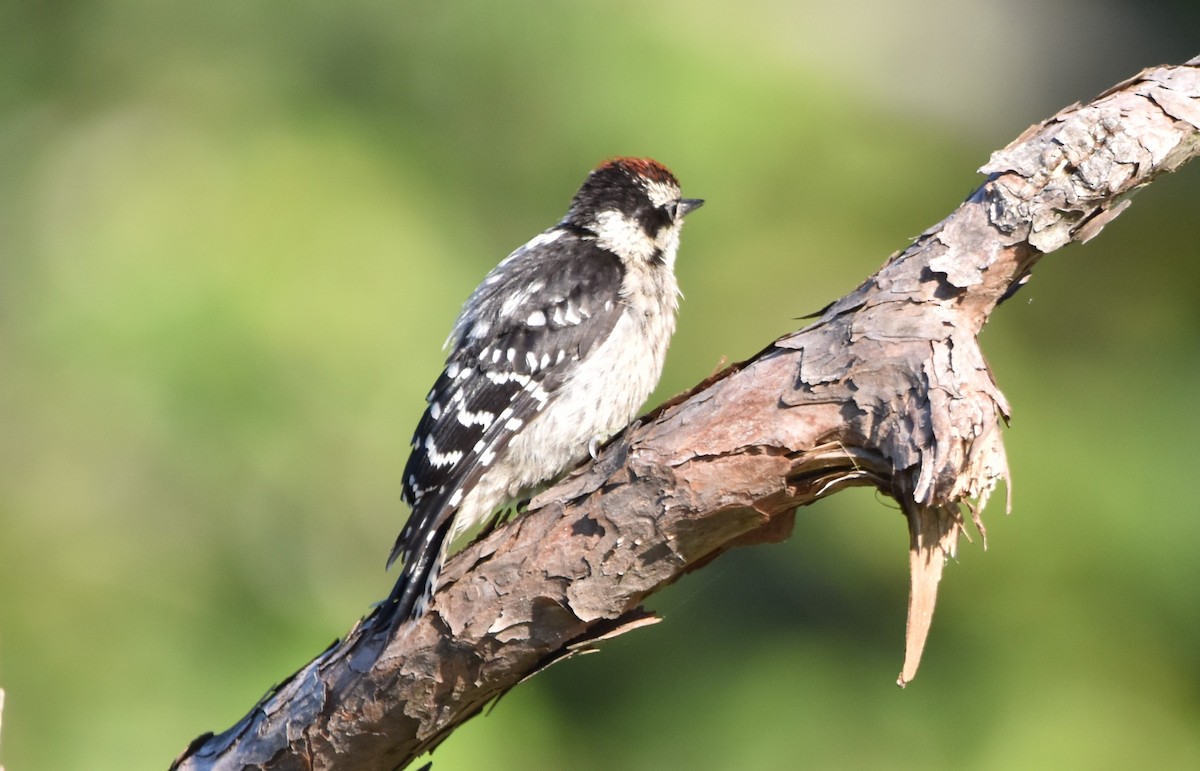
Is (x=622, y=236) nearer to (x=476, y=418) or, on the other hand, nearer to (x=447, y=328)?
(x=476, y=418)

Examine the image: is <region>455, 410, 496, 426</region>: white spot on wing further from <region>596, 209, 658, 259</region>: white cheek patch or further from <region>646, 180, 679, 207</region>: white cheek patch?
<region>646, 180, 679, 207</region>: white cheek patch

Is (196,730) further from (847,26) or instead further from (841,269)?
(847,26)

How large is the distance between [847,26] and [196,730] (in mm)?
5219

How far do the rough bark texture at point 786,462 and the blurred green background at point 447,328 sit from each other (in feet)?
Result: 7.32

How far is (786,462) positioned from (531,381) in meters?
1.10

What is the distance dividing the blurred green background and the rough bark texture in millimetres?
2230

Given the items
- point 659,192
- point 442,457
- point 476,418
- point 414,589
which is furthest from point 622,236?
point 414,589

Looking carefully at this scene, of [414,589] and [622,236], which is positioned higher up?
[622,236]

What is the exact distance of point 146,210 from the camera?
5.97 m

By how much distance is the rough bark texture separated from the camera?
7.95 ft

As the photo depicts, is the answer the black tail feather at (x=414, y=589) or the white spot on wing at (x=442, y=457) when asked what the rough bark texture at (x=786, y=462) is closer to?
the black tail feather at (x=414, y=589)

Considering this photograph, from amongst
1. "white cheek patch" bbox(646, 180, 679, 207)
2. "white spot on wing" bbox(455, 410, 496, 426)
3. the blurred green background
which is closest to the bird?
"white spot on wing" bbox(455, 410, 496, 426)

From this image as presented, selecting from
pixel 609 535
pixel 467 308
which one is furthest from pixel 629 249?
pixel 609 535

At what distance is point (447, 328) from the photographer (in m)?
5.68
